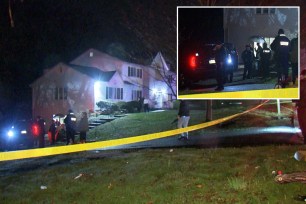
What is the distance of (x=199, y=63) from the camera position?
8.33 metres

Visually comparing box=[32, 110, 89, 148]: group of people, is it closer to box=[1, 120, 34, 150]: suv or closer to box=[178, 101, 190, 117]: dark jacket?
box=[1, 120, 34, 150]: suv

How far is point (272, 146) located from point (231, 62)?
2.19 meters

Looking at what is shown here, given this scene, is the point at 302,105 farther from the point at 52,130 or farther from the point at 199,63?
the point at 52,130

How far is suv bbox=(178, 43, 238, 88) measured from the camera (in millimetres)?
8148

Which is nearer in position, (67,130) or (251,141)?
(67,130)

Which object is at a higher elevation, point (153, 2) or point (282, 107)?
point (153, 2)

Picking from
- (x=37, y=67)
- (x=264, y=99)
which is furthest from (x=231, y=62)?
(x=37, y=67)

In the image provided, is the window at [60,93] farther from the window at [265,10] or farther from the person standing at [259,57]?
the window at [265,10]

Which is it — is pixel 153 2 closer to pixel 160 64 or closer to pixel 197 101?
pixel 160 64

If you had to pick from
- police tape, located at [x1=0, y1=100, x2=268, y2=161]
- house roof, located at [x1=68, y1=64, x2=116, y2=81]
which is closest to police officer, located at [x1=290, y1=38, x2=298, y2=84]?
police tape, located at [x1=0, y1=100, x2=268, y2=161]

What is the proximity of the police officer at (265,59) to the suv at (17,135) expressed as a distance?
213 inches

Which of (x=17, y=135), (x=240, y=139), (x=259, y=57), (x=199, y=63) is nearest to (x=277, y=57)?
(x=259, y=57)

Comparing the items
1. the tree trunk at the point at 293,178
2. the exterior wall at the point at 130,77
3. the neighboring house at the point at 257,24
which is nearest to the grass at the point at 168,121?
the exterior wall at the point at 130,77

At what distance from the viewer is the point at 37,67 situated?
820 centimetres
